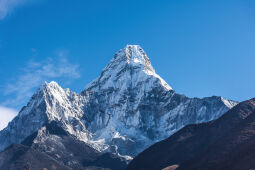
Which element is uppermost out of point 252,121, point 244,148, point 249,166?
point 252,121

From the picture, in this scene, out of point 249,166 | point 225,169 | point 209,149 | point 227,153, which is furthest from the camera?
point 209,149

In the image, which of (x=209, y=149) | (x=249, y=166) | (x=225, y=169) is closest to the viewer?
(x=249, y=166)

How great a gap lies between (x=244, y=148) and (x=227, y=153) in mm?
8189

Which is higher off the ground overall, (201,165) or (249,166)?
(201,165)

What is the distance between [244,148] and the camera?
6757 inches

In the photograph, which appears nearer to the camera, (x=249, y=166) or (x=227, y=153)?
(x=249, y=166)

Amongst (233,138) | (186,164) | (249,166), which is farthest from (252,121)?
(249,166)

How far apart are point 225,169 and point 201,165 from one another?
1906 cm

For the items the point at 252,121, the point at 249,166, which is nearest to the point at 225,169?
the point at 249,166

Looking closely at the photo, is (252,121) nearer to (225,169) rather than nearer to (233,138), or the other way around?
(233,138)

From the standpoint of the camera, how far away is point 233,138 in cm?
18812

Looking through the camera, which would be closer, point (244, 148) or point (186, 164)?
point (244, 148)

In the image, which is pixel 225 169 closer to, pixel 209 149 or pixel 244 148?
pixel 244 148

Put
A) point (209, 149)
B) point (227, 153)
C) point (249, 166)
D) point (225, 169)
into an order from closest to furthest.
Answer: point (249, 166)
point (225, 169)
point (227, 153)
point (209, 149)
